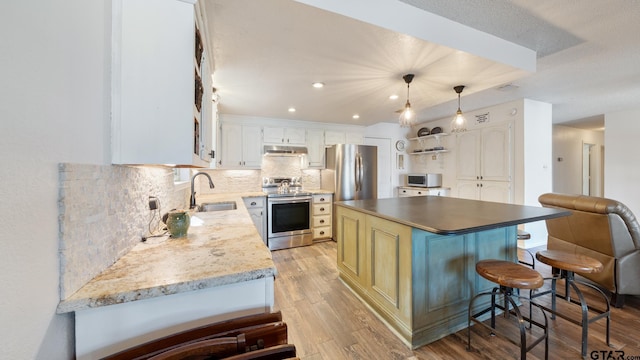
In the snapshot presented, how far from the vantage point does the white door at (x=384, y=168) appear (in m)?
5.43

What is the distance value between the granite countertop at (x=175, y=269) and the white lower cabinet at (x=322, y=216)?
9.33 feet

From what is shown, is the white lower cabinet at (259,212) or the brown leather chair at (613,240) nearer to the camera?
the brown leather chair at (613,240)

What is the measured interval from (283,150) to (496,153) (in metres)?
3.76

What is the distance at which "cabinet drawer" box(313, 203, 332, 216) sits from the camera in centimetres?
422

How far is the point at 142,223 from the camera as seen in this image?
1.34 meters

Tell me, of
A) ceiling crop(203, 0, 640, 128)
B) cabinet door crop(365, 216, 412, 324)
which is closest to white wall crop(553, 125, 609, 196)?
ceiling crop(203, 0, 640, 128)

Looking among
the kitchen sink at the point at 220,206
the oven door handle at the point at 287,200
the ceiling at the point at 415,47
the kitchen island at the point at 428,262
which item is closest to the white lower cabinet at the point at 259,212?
the oven door handle at the point at 287,200

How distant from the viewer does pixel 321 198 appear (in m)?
4.28

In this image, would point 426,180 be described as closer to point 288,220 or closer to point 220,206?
point 288,220

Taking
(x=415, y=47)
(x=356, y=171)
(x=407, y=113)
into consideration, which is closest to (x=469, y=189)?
(x=356, y=171)

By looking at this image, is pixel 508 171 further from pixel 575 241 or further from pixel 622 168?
pixel 622 168

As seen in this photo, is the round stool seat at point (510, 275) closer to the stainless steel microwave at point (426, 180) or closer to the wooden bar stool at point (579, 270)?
the wooden bar stool at point (579, 270)

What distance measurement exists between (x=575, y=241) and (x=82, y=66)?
3.99 metres

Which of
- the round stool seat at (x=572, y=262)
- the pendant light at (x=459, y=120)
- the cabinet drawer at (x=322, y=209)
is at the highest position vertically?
the pendant light at (x=459, y=120)
